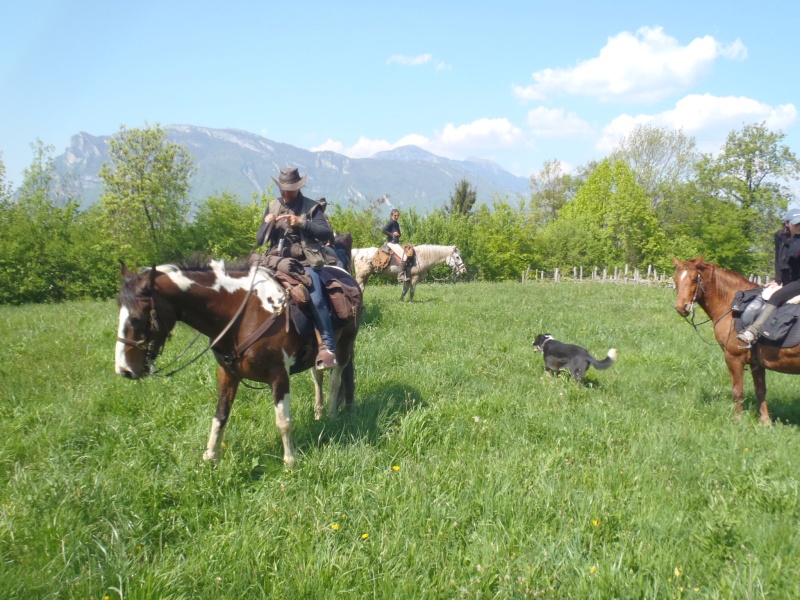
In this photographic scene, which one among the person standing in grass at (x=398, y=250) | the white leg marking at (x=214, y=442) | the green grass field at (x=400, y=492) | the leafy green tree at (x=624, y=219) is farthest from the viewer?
the leafy green tree at (x=624, y=219)

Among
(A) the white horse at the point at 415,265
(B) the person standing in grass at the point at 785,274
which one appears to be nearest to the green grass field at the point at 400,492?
(B) the person standing in grass at the point at 785,274

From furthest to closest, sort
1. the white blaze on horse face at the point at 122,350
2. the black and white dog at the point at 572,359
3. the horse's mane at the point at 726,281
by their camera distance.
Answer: the black and white dog at the point at 572,359, the horse's mane at the point at 726,281, the white blaze on horse face at the point at 122,350

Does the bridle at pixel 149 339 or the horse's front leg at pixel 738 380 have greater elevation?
the bridle at pixel 149 339

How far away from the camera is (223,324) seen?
188 inches

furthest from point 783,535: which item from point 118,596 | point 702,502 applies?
point 118,596

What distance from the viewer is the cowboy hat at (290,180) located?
5.56 metres

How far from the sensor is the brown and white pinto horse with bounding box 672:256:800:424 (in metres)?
6.69

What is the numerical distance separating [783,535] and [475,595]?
2340 millimetres

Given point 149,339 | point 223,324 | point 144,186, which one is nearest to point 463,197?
point 144,186

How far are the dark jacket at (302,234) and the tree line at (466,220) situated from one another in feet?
60.5

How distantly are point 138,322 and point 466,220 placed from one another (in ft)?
130

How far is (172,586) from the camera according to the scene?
3.11 metres

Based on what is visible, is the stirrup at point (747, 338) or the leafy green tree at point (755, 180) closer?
the stirrup at point (747, 338)

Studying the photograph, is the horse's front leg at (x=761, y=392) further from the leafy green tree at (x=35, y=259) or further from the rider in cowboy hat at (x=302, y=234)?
the leafy green tree at (x=35, y=259)
